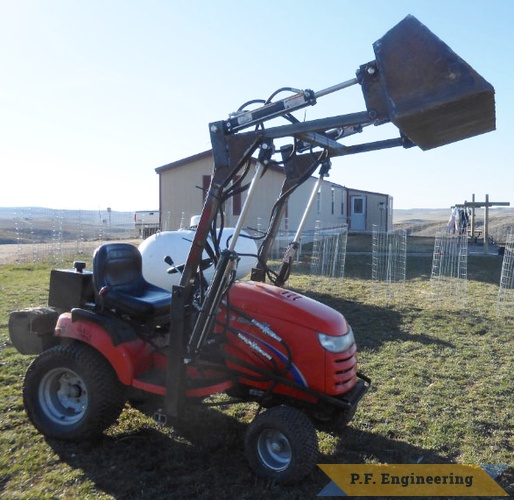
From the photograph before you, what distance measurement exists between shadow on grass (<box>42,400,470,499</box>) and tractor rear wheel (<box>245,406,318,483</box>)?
0.09m

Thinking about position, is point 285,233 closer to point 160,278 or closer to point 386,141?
point 160,278

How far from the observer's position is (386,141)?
445 centimetres

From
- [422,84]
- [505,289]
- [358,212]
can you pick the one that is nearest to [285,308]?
[422,84]

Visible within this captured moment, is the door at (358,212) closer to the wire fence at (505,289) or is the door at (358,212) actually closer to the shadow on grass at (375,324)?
the wire fence at (505,289)

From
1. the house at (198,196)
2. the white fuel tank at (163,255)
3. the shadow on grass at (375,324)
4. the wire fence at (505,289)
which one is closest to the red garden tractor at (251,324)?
the shadow on grass at (375,324)

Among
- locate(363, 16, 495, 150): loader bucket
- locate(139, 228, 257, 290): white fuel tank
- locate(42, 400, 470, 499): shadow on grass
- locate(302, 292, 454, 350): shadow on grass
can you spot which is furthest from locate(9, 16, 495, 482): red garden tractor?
locate(139, 228, 257, 290): white fuel tank

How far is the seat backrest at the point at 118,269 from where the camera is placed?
471 centimetres

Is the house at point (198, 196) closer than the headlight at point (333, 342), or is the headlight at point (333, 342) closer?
the headlight at point (333, 342)

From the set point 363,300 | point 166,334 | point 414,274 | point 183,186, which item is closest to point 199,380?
point 166,334

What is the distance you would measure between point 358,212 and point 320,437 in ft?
96.8

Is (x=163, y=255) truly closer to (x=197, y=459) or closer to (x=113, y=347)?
(x=113, y=347)

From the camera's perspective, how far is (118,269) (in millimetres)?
4898

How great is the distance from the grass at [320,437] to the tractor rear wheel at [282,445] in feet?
0.35

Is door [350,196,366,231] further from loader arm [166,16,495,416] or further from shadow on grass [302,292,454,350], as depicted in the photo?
loader arm [166,16,495,416]
